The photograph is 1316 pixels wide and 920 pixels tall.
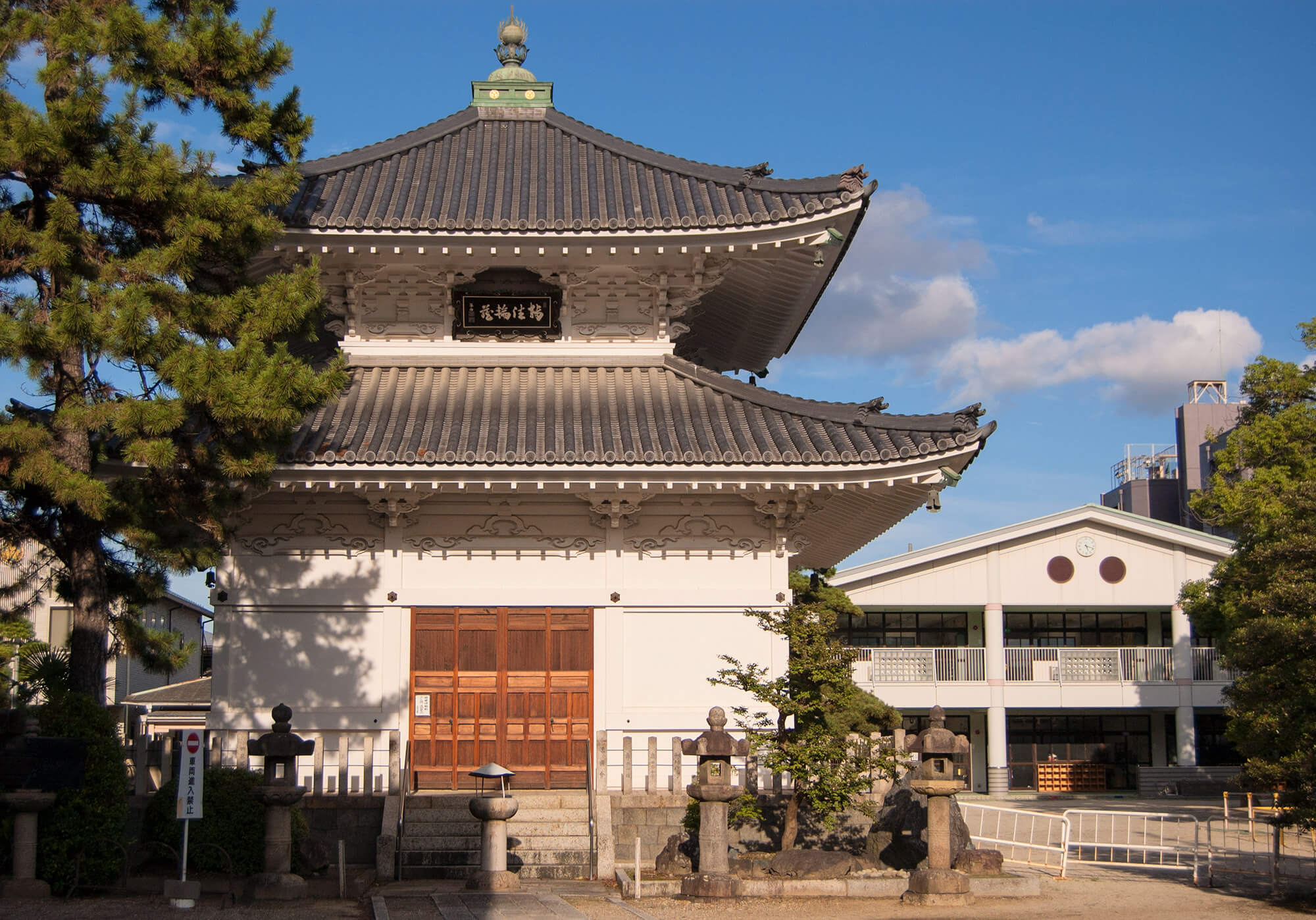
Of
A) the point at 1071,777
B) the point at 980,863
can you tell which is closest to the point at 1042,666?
the point at 1071,777

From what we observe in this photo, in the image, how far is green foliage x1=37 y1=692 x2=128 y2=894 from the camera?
13.0 metres

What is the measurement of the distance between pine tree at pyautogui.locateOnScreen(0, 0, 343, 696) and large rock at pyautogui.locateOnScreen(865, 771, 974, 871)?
886 cm

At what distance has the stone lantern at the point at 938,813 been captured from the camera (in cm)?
1408

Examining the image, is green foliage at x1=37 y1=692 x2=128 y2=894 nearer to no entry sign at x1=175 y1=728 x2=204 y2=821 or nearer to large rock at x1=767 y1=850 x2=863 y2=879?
no entry sign at x1=175 y1=728 x2=204 y2=821

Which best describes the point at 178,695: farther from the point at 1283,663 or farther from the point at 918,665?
the point at 1283,663

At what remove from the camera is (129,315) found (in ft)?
43.5

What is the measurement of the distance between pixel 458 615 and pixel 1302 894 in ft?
37.8

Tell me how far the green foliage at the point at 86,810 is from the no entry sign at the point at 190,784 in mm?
739

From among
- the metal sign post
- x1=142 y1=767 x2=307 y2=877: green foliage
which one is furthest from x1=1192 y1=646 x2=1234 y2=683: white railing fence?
the metal sign post

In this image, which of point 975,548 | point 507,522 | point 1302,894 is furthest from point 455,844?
point 975,548

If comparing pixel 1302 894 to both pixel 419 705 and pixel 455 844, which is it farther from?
pixel 419 705

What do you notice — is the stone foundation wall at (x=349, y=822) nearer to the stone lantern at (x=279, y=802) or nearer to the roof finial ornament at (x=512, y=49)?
the stone lantern at (x=279, y=802)

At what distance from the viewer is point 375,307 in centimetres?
1914

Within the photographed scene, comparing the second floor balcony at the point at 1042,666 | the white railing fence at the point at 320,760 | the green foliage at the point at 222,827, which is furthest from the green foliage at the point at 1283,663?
the second floor balcony at the point at 1042,666
